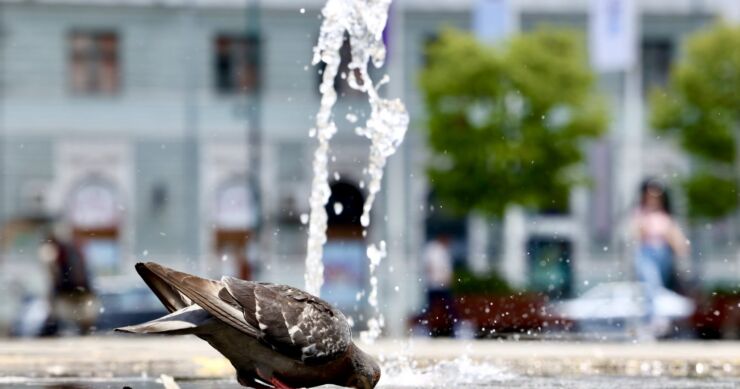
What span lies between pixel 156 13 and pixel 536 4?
846cm

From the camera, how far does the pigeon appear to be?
214 inches

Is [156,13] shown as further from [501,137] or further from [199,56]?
[501,137]

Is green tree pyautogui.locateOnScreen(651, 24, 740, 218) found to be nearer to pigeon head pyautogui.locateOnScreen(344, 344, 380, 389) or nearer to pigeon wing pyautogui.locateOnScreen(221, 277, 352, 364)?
pigeon head pyautogui.locateOnScreen(344, 344, 380, 389)

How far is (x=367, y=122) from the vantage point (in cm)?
947

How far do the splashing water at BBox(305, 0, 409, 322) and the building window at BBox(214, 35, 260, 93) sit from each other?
2568cm

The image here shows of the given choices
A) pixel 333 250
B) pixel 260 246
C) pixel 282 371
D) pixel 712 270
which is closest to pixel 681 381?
pixel 282 371

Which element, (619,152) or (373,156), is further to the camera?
(619,152)

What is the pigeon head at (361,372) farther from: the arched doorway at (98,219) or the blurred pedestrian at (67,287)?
the arched doorway at (98,219)

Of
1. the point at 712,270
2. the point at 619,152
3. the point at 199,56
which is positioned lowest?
the point at 712,270

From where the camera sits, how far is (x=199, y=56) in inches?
1430

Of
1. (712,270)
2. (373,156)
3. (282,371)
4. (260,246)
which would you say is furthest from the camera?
(712,270)

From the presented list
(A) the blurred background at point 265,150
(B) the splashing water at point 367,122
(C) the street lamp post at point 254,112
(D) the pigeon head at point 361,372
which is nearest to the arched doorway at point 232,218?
(A) the blurred background at point 265,150

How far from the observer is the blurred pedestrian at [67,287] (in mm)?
17766

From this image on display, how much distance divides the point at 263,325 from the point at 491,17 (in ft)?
79.3
